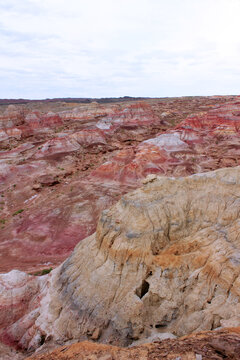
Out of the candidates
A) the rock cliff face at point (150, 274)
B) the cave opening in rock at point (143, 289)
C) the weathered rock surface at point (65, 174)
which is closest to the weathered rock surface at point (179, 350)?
the rock cliff face at point (150, 274)

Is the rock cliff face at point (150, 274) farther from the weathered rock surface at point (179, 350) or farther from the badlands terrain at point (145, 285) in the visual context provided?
the weathered rock surface at point (179, 350)

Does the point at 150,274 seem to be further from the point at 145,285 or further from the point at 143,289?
the point at 143,289

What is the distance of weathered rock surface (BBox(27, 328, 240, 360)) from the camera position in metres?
4.88

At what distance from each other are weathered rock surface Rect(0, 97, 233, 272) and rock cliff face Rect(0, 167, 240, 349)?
8556 millimetres

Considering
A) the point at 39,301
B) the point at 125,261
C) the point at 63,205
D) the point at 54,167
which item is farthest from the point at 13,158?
the point at 125,261

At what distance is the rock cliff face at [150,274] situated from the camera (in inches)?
313

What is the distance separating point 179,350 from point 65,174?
34593mm

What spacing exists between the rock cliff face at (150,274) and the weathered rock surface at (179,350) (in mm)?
1409

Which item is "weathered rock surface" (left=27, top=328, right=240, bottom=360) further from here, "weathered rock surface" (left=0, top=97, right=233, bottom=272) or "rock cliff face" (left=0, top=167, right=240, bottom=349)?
"weathered rock surface" (left=0, top=97, right=233, bottom=272)

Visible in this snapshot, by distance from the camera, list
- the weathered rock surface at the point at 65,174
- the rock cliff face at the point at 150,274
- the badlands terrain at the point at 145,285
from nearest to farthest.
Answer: the badlands terrain at the point at 145,285 < the rock cliff face at the point at 150,274 < the weathered rock surface at the point at 65,174

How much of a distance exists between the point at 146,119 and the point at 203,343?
229 feet

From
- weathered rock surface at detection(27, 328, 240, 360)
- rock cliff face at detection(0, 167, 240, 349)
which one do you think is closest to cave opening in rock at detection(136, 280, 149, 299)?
rock cliff face at detection(0, 167, 240, 349)

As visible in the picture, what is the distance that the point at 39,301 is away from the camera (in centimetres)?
1152

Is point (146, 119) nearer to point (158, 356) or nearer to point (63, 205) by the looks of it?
point (63, 205)
